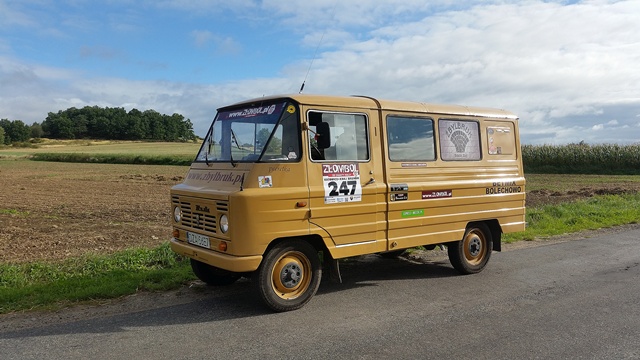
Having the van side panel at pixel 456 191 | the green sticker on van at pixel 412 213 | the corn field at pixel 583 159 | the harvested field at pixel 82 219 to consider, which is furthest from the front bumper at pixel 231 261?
the corn field at pixel 583 159

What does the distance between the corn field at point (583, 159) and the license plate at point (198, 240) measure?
40.1 metres

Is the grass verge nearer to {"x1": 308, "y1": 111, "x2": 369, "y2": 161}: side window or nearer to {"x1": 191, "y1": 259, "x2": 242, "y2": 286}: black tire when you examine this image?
{"x1": 191, "y1": 259, "x2": 242, "y2": 286}: black tire

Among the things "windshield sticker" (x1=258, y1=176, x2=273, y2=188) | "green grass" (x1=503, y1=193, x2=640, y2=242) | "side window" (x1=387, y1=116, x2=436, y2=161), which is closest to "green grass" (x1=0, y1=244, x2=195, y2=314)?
"windshield sticker" (x1=258, y1=176, x2=273, y2=188)

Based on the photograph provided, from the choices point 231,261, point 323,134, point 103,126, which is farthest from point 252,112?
point 103,126

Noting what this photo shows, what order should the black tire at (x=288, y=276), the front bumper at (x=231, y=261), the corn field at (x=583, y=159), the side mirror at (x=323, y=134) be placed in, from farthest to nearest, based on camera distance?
the corn field at (x=583, y=159), the side mirror at (x=323, y=134), the black tire at (x=288, y=276), the front bumper at (x=231, y=261)

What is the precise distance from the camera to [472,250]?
780 cm

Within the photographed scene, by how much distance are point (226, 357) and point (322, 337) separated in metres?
0.98

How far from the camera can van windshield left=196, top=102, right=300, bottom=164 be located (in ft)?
18.7

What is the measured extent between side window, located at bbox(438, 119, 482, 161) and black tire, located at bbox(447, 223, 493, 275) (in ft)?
3.76

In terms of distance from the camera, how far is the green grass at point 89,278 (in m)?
6.06

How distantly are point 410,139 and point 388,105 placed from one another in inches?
23.6

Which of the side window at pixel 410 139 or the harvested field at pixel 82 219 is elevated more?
the side window at pixel 410 139

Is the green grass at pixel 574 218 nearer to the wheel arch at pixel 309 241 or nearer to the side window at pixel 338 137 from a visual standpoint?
the side window at pixel 338 137

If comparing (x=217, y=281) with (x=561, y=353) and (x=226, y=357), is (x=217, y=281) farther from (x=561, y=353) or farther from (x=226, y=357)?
(x=561, y=353)
